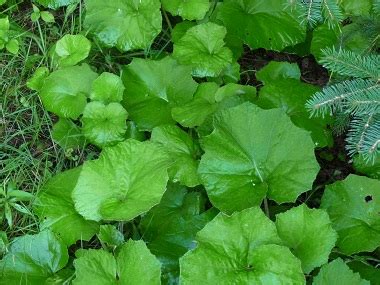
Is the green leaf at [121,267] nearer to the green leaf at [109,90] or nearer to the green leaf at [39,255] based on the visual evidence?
the green leaf at [39,255]

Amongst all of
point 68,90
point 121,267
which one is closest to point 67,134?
point 68,90

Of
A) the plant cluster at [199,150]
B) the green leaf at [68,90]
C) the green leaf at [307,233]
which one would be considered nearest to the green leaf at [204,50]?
the plant cluster at [199,150]

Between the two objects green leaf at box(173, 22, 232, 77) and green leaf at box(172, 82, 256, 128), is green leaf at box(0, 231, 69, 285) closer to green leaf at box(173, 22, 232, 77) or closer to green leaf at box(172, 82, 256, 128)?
green leaf at box(172, 82, 256, 128)

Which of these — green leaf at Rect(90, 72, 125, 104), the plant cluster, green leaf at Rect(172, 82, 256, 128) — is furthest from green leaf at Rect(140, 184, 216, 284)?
green leaf at Rect(90, 72, 125, 104)

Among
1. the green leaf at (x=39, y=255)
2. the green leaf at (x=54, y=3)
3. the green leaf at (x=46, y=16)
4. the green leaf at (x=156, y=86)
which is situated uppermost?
the green leaf at (x=54, y=3)

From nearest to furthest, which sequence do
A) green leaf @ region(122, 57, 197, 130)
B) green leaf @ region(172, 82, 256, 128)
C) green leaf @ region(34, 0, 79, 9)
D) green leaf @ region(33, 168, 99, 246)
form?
green leaf @ region(33, 168, 99, 246) → green leaf @ region(172, 82, 256, 128) → green leaf @ region(122, 57, 197, 130) → green leaf @ region(34, 0, 79, 9)

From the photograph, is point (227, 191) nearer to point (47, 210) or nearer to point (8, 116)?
point (47, 210)

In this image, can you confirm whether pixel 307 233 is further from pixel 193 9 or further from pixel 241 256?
pixel 193 9
